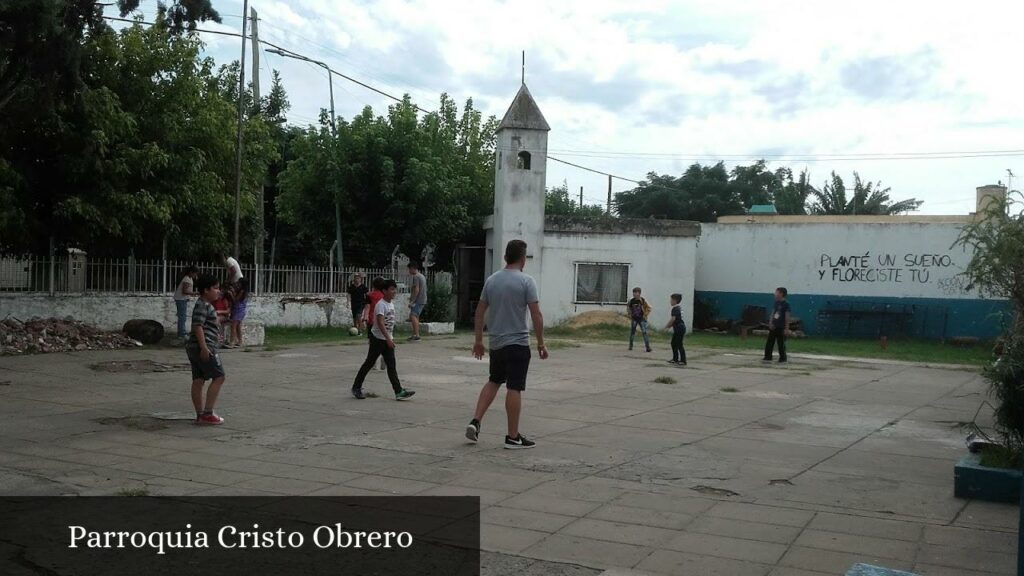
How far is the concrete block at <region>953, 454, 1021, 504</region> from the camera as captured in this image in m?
7.03

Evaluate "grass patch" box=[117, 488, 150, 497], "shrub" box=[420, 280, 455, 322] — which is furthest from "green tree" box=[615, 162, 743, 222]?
"grass patch" box=[117, 488, 150, 497]

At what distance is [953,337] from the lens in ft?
96.6

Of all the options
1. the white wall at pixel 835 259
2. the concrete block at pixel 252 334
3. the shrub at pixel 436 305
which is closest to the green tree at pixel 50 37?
the concrete block at pixel 252 334

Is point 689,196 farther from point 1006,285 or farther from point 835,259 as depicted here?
point 1006,285

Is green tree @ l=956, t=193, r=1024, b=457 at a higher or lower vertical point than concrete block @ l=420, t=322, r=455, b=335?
higher

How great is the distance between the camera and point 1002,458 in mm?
7328

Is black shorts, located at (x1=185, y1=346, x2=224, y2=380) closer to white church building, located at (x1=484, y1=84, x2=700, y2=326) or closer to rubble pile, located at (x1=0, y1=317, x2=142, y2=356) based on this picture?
rubble pile, located at (x1=0, y1=317, x2=142, y2=356)

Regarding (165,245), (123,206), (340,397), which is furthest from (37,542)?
(165,245)

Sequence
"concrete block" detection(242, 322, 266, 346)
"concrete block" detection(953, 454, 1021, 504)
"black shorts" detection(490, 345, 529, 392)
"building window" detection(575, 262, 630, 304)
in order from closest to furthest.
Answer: "concrete block" detection(953, 454, 1021, 504) < "black shorts" detection(490, 345, 529, 392) < "concrete block" detection(242, 322, 266, 346) < "building window" detection(575, 262, 630, 304)

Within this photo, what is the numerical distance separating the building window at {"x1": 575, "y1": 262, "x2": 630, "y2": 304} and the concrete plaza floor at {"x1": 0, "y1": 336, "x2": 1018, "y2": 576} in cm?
1368

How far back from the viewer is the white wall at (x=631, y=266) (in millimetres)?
28484

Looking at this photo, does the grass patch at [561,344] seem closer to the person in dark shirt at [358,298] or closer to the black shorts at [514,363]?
the person in dark shirt at [358,298]

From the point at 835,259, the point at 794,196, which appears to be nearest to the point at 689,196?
the point at 794,196
